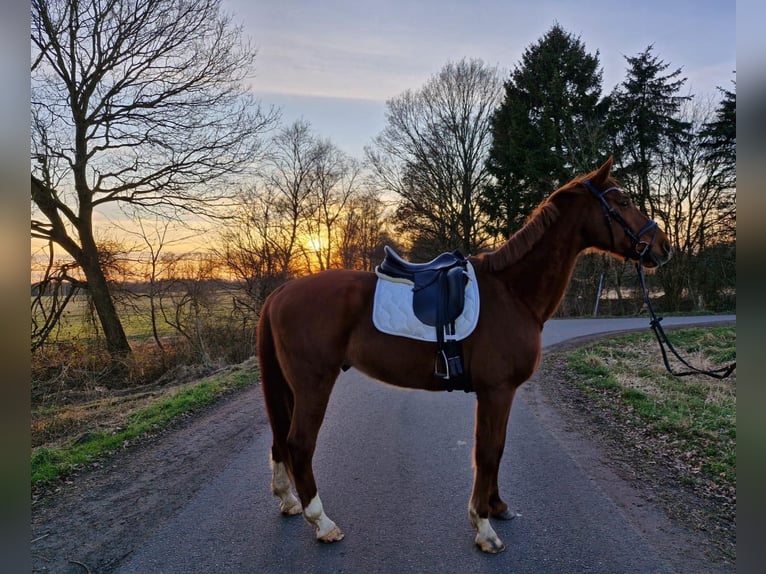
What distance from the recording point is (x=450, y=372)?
9.87 feet

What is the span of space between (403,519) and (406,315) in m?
1.51

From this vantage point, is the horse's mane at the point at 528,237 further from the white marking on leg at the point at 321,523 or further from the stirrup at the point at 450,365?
the white marking on leg at the point at 321,523

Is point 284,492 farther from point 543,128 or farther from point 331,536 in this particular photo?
point 543,128

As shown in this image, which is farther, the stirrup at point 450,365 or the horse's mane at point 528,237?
the horse's mane at point 528,237

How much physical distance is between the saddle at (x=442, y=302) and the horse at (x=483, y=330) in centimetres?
8

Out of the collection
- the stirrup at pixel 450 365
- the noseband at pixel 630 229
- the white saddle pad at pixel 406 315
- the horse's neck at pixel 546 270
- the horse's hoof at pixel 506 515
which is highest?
the noseband at pixel 630 229

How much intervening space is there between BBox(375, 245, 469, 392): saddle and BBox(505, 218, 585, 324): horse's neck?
44 cm

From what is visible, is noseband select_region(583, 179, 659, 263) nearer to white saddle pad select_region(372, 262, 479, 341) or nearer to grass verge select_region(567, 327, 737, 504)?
white saddle pad select_region(372, 262, 479, 341)

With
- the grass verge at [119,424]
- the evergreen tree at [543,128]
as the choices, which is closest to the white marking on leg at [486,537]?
the grass verge at [119,424]

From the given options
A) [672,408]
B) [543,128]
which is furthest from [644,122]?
[672,408]

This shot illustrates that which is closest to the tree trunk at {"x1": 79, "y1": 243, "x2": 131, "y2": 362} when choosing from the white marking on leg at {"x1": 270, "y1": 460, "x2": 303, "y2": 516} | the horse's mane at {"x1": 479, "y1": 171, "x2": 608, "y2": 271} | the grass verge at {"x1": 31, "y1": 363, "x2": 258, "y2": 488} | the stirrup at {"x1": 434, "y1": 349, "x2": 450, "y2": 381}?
the grass verge at {"x1": 31, "y1": 363, "x2": 258, "y2": 488}

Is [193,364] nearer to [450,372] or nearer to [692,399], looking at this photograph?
[450,372]

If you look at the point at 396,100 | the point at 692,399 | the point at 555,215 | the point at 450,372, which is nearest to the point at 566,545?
the point at 450,372

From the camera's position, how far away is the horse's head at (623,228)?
3.18 metres
